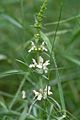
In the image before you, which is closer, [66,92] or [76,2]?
[66,92]

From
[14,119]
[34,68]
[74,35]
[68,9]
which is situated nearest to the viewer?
[34,68]

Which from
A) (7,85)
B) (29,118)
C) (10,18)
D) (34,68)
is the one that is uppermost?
(10,18)

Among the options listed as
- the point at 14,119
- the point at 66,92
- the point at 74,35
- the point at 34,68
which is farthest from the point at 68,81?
the point at 34,68

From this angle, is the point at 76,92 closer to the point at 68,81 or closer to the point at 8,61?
the point at 68,81

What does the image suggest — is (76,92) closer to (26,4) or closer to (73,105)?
(73,105)

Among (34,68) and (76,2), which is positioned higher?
(76,2)

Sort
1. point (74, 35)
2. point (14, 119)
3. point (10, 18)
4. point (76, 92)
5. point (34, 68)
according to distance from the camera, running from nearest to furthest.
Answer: point (34, 68) < point (14, 119) < point (74, 35) < point (10, 18) < point (76, 92)

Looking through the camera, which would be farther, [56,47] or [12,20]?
[56,47]
